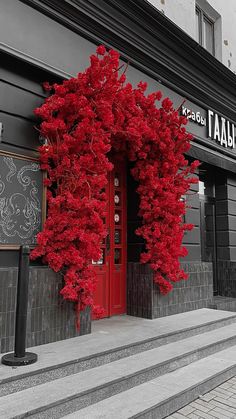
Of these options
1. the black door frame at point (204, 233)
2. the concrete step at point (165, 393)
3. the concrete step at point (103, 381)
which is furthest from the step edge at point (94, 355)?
the black door frame at point (204, 233)

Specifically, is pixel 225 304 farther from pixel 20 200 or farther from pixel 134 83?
pixel 20 200

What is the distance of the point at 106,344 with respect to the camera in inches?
179

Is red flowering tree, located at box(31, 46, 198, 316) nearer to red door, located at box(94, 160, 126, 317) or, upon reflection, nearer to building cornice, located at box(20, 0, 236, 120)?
building cornice, located at box(20, 0, 236, 120)

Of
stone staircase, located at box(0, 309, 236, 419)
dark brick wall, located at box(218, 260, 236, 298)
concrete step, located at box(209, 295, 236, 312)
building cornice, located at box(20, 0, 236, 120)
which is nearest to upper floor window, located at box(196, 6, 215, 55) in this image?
building cornice, located at box(20, 0, 236, 120)

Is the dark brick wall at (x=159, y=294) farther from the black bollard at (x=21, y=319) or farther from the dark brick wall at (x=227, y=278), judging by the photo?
the black bollard at (x=21, y=319)

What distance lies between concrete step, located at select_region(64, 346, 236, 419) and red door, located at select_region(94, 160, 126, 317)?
6.42ft

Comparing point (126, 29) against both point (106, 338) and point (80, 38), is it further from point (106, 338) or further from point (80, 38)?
point (106, 338)

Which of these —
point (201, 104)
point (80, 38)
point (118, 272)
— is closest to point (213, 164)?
point (201, 104)

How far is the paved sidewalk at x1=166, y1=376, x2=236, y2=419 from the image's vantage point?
3740mm

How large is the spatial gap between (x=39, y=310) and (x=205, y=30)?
9.30 meters

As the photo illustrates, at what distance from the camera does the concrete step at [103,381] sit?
3.17 metres

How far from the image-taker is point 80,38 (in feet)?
18.6

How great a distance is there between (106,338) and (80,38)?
14.5 ft

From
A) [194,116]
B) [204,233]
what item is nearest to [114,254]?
[204,233]
